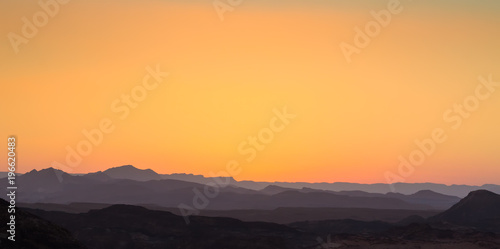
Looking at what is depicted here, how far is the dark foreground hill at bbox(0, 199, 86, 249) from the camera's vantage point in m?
38.6

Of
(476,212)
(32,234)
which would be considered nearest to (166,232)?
(32,234)

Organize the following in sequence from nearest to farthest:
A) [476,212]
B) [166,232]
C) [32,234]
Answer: [32,234]
[166,232]
[476,212]

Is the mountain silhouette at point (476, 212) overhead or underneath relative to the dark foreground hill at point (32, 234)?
overhead

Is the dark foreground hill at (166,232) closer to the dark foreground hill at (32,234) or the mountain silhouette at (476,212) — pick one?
the dark foreground hill at (32,234)

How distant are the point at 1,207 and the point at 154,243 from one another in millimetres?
39186

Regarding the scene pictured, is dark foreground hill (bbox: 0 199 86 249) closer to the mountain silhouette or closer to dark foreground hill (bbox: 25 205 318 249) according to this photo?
dark foreground hill (bbox: 25 205 318 249)

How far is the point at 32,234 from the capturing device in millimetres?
41500

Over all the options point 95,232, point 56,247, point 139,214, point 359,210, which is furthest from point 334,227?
point 56,247

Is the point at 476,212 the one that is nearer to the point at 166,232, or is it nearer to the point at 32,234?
the point at 166,232

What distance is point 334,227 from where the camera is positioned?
110m

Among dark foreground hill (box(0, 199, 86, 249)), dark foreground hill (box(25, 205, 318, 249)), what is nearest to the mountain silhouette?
dark foreground hill (box(25, 205, 318, 249))

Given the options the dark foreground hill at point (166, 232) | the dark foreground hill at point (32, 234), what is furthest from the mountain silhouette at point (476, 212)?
the dark foreground hill at point (32, 234)

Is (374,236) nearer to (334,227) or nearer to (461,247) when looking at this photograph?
(461,247)

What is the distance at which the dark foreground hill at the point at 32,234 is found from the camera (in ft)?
127
